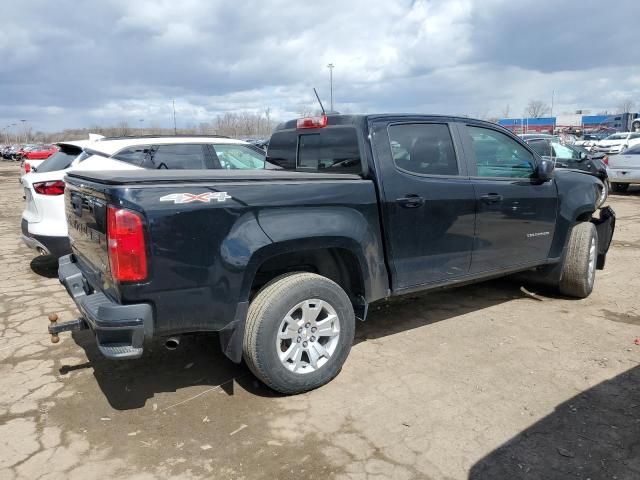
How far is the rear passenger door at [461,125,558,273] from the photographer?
438 centimetres

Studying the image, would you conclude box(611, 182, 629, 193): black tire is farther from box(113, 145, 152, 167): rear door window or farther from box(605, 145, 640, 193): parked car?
box(113, 145, 152, 167): rear door window

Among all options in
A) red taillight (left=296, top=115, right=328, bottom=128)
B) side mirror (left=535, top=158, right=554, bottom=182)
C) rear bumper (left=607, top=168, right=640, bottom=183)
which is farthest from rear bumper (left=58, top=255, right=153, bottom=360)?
rear bumper (left=607, top=168, right=640, bottom=183)

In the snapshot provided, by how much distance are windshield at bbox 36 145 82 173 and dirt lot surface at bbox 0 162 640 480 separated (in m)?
2.12

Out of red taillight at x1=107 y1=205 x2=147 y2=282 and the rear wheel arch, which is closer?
red taillight at x1=107 y1=205 x2=147 y2=282

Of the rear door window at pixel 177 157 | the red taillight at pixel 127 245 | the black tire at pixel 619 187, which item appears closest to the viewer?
the red taillight at pixel 127 245

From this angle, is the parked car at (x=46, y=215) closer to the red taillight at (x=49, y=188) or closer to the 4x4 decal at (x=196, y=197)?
the red taillight at (x=49, y=188)

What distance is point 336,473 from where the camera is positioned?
2.72m

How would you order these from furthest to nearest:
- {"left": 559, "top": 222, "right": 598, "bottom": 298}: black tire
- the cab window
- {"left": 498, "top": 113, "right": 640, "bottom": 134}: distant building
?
1. {"left": 498, "top": 113, "right": 640, "bottom": 134}: distant building
2. {"left": 559, "top": 222, "right": 598, "bottom": 298}: black tire
3. the cab window

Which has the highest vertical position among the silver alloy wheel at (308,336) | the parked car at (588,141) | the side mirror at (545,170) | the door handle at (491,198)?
the parked car at (588,141)

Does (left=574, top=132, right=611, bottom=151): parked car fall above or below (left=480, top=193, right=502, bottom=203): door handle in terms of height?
above

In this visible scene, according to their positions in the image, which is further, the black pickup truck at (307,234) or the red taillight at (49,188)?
the red taillight at (49,188)

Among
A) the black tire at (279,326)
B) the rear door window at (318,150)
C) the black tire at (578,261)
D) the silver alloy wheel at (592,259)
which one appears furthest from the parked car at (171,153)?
the silver alloy wheel at (592,259)

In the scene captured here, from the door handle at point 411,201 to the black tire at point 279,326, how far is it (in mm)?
803

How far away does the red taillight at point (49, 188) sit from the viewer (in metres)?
5.82
